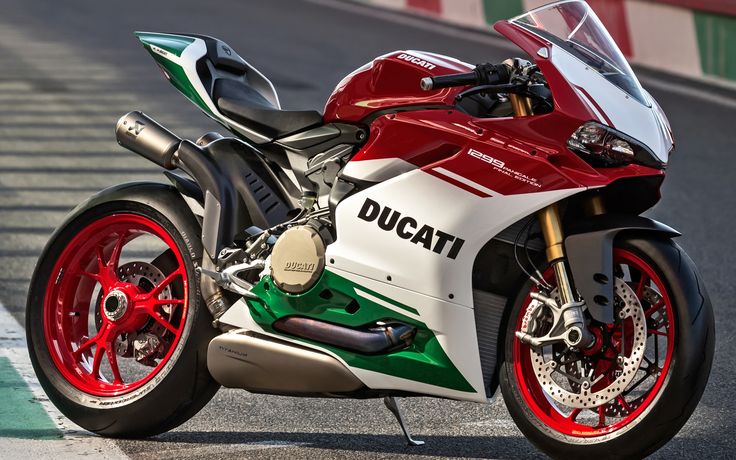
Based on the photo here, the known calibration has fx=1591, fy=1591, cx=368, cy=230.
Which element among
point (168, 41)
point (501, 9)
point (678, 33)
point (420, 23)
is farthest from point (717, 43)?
point (168, 41)

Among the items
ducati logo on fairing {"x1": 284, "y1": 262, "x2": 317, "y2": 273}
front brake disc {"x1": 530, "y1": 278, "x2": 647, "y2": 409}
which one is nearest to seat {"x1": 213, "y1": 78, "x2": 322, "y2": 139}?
ducati logo on fairing {"x1": 284, "y1": 262, "x2": 317, "y2": 273}

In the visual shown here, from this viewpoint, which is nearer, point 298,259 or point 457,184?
point 457,184

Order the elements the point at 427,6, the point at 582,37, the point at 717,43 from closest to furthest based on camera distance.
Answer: the point at 582,37, the point at 717,43, the point at 427,6

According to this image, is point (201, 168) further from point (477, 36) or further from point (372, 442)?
point (477, 36)

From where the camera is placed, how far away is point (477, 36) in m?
17.3

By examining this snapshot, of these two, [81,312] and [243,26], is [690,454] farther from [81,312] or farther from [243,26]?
[243,26]

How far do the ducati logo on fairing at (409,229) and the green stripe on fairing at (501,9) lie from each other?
12280 millimetres

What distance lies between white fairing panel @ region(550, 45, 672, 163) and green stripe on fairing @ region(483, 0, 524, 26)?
40.4 feet

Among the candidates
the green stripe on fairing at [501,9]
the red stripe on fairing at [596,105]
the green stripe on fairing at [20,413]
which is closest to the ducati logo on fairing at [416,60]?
the red stripe on fairing at [596,105]

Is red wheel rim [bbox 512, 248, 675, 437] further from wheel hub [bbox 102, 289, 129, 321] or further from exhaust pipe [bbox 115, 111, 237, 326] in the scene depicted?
wheel hub [bbox 102, 289, 129, 321]

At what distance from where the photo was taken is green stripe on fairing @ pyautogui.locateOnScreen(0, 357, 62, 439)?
5586 millimetres

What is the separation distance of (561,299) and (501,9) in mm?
Answer: 12963

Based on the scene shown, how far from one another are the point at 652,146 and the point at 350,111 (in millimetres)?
1026

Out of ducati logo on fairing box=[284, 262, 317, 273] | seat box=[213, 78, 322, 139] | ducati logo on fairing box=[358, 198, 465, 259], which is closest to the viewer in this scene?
ducati logo on fairing box=[358, 198, 465, 259]
